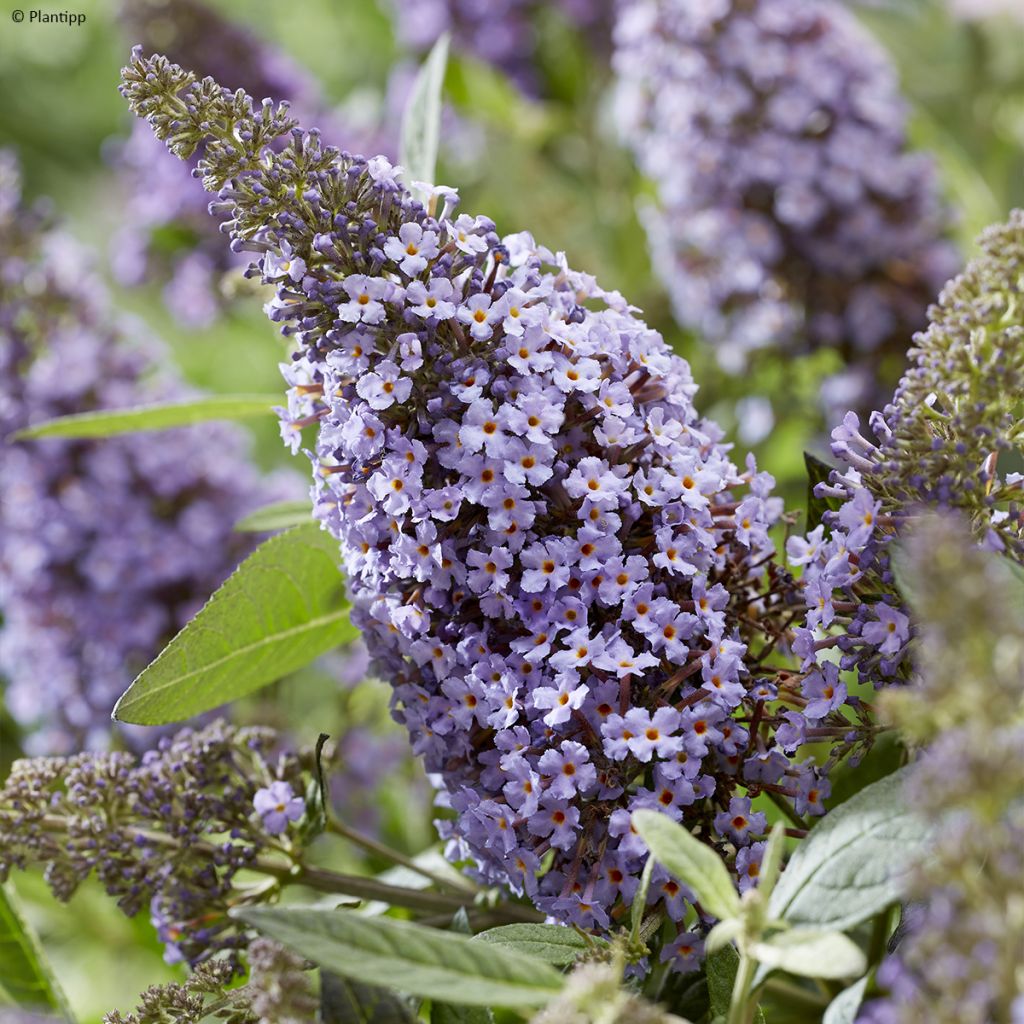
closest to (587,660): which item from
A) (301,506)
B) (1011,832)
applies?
(1011,832)

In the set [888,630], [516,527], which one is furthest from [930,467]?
[516,527]

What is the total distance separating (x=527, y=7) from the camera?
156 centimetres

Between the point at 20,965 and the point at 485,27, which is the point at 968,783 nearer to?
the point at 20,965

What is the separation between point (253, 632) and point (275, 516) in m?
0.12

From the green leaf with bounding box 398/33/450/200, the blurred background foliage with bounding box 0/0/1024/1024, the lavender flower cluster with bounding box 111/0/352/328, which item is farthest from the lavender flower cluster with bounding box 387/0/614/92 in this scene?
the green leaf with bounding box 398/33/450/200

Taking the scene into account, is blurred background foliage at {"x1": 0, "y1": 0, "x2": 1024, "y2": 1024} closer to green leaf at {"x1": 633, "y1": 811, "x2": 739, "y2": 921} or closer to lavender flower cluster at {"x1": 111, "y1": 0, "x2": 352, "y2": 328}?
lavender flower cluster at {"x1": 111, "y1": 0, "x2": 352, "y2": 328}

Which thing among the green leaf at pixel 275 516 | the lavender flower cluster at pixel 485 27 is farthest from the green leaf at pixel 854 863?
the lavender flower cluster at pixel 485 27

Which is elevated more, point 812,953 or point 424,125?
point 424,125

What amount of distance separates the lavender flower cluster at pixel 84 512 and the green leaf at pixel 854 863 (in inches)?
26.2

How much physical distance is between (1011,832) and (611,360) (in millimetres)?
285

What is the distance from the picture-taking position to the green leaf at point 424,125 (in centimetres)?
71

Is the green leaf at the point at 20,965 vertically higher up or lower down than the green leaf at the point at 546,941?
lower down

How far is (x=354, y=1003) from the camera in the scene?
1.54ft

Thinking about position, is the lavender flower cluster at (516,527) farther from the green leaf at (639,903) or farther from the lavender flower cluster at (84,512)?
the lavender flower cluster at (84,512)
